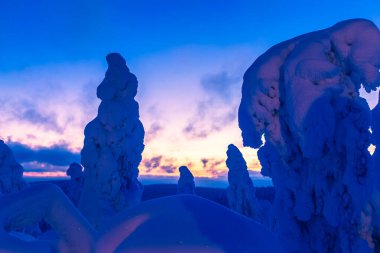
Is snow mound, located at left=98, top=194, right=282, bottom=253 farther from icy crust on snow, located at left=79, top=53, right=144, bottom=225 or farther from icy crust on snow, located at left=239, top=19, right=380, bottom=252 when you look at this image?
icy crust on snow, located at left=79, top=53, right=144, bottom=225

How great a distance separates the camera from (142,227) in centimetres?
560

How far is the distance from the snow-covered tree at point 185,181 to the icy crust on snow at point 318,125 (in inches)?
1300

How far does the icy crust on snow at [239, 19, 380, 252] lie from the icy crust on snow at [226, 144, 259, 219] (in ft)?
77.6

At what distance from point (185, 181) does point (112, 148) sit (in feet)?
72.3

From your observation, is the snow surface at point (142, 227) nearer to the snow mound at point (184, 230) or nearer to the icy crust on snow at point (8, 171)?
the snow mound at point (184, 230)

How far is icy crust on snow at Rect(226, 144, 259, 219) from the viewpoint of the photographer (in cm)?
3175

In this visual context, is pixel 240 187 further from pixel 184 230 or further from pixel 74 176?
pixel 184 230

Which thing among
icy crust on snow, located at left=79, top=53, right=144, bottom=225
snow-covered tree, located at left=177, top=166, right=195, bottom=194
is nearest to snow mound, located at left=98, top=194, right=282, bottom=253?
icy crust on snow, located at left=79, top=53, right=144, bottom=225

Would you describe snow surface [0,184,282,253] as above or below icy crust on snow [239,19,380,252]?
below

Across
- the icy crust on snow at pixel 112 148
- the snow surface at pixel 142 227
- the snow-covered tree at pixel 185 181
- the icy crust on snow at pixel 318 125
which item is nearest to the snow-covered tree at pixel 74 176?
the snow-covered tree at pixel 185 181

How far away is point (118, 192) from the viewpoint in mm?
20203

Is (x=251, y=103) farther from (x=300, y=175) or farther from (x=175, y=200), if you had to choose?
(x=175, y=200)

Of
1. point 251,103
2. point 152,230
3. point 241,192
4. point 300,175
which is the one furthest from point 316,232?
point 241,192

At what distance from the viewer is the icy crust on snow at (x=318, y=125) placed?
7492mm
